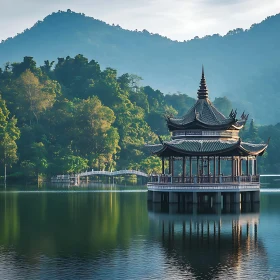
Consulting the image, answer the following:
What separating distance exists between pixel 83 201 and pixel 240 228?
94.6 feet

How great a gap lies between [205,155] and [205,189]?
353 centimetres

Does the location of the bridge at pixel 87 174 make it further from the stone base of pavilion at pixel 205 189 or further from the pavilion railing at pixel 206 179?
the pavilion railing at pixel 206 179

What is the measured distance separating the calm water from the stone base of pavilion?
2.22m

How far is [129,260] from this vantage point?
41875 millimetres

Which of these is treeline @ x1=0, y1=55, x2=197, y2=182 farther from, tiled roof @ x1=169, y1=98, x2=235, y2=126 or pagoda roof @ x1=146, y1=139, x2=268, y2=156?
pagoda roof @ x1=146, y1=139, x2=268, y2=156

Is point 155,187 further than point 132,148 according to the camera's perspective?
No

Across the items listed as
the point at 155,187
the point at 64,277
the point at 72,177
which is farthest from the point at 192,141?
the point at 72,177

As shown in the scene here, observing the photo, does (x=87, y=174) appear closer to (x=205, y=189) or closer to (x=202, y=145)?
(x=202, y=145)

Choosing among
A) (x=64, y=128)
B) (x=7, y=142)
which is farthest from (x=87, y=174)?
(x=64, y=128)

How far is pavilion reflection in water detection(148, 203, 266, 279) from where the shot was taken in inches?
1587

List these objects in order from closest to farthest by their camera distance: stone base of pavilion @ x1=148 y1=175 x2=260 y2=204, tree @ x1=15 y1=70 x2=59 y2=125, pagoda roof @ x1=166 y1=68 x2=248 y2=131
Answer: stone base of pavilion @ x1=148 y1=175 x2=260 y2=204
pagoda roof @ x1=166 y1=68 x2=248 y2=131
tree @ x1=15 y1=70 x2=59 y2=125

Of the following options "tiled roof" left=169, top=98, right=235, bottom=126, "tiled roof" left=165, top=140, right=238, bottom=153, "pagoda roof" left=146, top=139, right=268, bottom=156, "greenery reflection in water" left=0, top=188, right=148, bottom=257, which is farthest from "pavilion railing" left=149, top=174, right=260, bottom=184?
"tiled roof" left=169, top=98, right=235, bottom=126

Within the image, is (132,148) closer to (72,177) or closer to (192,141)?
(72,177)

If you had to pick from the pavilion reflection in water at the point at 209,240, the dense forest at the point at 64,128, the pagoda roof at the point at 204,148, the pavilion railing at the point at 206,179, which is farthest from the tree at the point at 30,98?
the pavilion reflection in water at the point at 209,240
